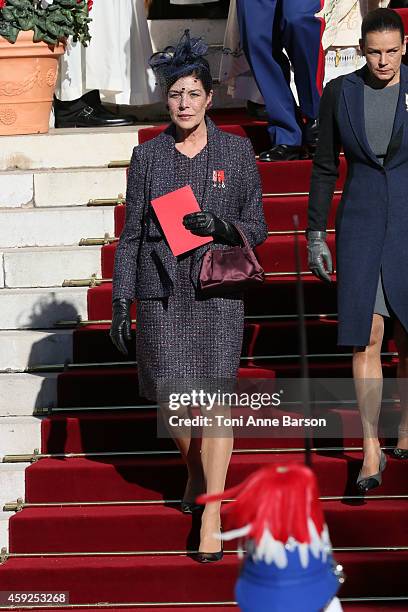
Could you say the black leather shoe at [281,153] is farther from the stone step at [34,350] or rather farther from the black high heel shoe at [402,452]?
the black high heel shoe at [402,452]

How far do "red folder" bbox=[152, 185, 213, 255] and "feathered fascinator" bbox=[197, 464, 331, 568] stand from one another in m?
2.69

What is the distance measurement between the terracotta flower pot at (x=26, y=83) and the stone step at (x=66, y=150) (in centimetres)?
15

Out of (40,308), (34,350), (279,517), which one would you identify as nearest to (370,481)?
(34,350)

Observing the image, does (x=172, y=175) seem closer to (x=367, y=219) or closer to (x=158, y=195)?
(x=158, y=195)

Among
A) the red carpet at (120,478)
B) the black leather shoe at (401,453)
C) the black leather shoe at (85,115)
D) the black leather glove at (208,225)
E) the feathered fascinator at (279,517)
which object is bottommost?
the red carpet at (120,478)

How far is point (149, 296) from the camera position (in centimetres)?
546

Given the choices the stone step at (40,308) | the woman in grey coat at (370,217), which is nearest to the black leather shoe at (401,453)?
the woman in grey coat at (370,217)

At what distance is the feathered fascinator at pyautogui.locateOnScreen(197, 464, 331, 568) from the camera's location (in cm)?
268

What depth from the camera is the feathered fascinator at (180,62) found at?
5.39 meters

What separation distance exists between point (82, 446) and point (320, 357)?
1190mm

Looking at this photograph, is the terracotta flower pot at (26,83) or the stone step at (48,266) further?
the terracotta flower pot at (26,83)

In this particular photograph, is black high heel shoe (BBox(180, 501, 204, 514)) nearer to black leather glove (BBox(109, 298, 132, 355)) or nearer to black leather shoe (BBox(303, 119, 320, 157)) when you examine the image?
black leather glove (BBox(109, 298, 132, 355))

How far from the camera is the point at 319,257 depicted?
17.7 feet

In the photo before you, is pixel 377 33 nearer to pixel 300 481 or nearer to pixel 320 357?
pixel 320 357
